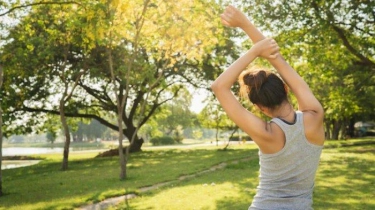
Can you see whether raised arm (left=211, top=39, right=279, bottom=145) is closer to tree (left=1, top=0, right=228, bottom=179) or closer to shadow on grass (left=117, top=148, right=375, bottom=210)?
shadow on grass (left=117, top=148, right=375, bottom=210)

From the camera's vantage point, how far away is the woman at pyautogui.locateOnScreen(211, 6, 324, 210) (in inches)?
85.6

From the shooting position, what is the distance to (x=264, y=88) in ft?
7.27

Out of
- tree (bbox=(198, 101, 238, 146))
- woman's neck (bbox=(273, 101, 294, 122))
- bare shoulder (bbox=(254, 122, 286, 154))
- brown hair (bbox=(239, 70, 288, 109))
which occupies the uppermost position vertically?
tree (bbox=(198, 101, 238, 146))

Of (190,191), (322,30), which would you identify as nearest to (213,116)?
(322,30)

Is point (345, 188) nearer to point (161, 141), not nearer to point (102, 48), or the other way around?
point (102, 48)

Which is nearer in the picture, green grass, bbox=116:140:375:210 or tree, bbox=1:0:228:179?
green grass, bbox=116:140:375:210

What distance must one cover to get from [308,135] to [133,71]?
71.4 feet

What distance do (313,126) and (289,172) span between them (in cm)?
29

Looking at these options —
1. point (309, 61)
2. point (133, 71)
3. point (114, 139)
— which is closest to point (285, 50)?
point (309, 61)

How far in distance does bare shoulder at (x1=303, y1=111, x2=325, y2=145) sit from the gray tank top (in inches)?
0.9

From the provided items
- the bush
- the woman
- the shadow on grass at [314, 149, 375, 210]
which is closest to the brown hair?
the woman

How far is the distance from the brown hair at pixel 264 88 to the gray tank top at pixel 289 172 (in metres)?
0.11

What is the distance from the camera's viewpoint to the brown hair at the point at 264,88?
2.21 meters

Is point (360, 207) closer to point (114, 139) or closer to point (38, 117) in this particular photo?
point (38, 117)
